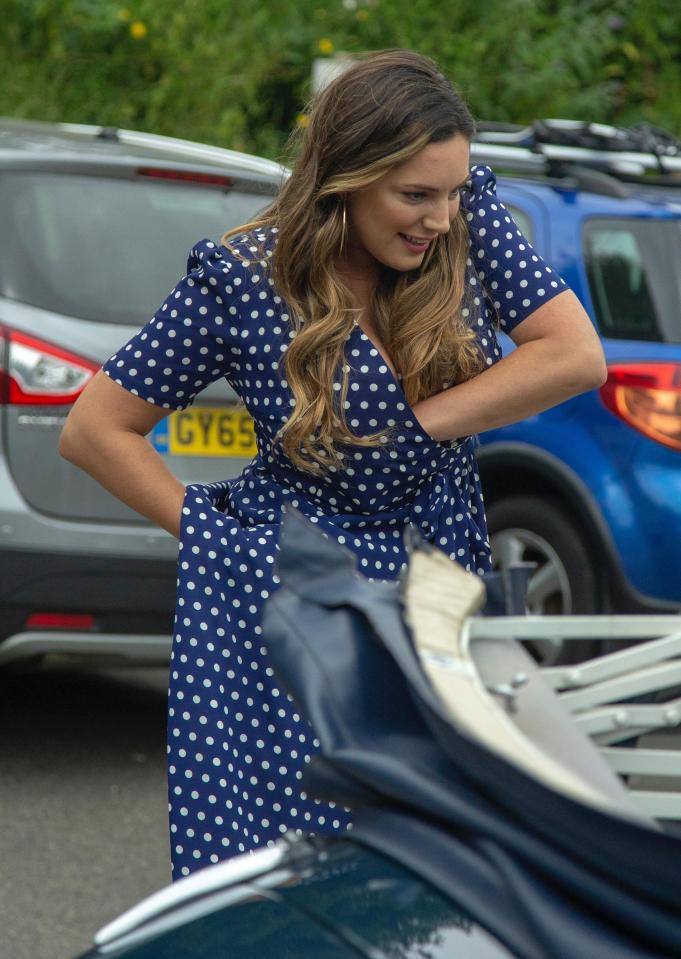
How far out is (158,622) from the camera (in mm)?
4527

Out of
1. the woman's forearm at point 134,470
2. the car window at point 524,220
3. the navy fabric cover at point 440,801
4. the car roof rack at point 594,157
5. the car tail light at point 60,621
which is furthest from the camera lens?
the car roof rack at point 594,157

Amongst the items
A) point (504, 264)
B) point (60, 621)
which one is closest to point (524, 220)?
point (60, 621)

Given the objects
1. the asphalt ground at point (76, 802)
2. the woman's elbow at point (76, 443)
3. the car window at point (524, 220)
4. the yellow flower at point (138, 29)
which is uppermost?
the yellow flower at point (138, 29)

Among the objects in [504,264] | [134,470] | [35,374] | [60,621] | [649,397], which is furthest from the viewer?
[649,397]

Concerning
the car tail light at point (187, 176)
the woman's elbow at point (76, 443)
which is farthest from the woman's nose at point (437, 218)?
the car tail light at point (187, 176)

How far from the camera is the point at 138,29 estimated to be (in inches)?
395

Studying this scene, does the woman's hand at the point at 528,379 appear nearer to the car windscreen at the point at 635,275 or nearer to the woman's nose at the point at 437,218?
the woman's nose at the point at 437,218

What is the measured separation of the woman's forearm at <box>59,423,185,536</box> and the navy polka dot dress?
0.09 meters

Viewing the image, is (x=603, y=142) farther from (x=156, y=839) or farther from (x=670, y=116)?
(x=670, y=116)

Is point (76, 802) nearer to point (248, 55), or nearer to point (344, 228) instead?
point (344, 228)

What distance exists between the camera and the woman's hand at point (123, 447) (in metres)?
2.42

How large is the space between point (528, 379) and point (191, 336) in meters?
0.49

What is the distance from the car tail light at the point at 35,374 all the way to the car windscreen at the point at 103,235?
0.18m

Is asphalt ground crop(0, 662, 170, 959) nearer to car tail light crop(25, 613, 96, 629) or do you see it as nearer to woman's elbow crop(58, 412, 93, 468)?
car tail light crop(25, 613, 96, 629)
